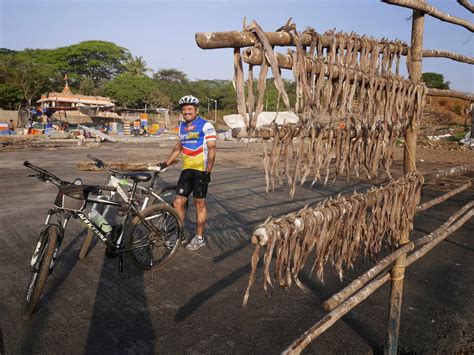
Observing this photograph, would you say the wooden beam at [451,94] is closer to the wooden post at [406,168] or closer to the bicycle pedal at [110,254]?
the wooden post at [406,168]

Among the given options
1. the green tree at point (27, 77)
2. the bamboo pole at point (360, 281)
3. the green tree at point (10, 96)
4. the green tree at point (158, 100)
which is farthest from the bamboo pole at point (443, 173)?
the green tree at point (158, 100)

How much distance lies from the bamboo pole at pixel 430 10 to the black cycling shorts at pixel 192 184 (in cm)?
Result: 306

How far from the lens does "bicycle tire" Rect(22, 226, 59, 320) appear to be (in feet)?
9.43

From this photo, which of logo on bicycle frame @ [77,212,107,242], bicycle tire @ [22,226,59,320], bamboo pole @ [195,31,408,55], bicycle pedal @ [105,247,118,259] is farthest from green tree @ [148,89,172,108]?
bamboo pole @ [195,31,408,55]

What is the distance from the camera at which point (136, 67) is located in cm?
6075

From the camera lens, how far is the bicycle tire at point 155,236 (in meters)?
3.87

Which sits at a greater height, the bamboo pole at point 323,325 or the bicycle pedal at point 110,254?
the bamboo pole at point 323,325

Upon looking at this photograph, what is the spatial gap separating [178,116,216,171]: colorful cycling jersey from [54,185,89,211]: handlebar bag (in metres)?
1.56

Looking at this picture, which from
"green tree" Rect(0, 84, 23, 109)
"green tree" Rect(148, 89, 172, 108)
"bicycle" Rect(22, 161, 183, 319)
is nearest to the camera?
"bicycle" Rect(22, 161, 183, 319)

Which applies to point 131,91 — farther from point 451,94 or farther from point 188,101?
point 451,94

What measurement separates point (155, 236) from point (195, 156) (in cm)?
119

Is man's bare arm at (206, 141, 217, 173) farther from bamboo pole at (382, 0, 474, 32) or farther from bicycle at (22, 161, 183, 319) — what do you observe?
bamboo pole at (382, 0, 474, 32)

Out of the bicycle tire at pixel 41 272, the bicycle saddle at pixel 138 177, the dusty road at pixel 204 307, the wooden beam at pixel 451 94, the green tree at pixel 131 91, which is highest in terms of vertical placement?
the green tree at pixel 131 91

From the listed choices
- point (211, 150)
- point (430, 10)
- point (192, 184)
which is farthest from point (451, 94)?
point (192, 184)
